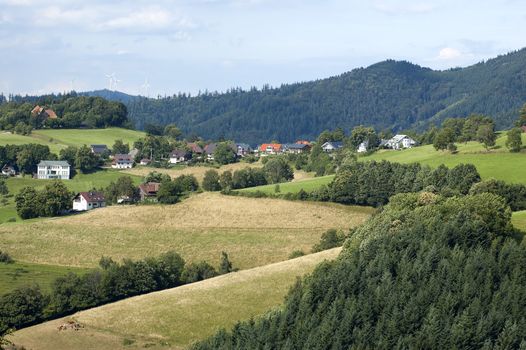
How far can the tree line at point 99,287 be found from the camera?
68.5 metres

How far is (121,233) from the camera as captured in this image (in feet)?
335

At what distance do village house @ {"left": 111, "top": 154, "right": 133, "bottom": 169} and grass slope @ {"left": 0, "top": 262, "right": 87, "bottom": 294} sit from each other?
7493cm

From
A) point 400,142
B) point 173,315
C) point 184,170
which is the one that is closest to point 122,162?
point 184,170

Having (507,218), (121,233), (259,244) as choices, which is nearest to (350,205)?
(259,244)

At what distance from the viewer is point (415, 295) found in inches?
2217

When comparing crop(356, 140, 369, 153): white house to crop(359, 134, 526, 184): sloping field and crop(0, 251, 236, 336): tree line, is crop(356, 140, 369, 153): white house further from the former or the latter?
crop(0, 251, 236, 336): tree line

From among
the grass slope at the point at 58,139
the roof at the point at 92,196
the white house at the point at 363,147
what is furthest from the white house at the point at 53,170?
the white house at the point at 363,147

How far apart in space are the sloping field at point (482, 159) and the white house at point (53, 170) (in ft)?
192

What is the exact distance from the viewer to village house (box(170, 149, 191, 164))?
17401cm

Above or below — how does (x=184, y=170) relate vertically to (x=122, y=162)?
below

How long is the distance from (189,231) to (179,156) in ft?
245

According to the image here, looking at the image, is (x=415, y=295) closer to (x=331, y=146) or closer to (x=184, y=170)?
(x=184, y=170)

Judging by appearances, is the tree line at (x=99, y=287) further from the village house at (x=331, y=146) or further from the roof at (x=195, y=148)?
the roof at (x=195, y=148)

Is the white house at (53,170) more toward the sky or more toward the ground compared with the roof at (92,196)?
more toward the sky
